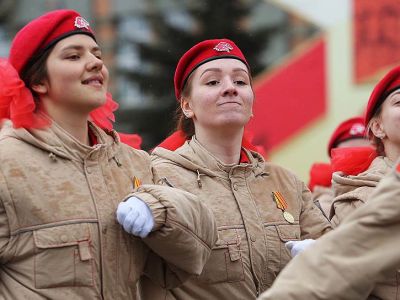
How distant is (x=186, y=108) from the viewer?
4.95 m

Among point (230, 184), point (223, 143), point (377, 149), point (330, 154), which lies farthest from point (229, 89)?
point (330, 154)

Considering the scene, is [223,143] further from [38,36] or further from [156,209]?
[38,36]

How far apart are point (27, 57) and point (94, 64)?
11.0 inches

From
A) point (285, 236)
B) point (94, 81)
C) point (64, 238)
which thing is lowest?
point (285, 236)

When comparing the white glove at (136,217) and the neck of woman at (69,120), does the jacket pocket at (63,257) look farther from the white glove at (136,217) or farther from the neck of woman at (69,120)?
the neck of woman at (69,120)

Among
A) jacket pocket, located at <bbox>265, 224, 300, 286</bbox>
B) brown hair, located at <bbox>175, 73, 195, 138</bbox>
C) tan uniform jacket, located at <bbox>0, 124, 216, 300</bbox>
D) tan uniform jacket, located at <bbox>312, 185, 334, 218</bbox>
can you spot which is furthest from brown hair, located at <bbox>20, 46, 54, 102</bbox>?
tan uniform jacket, located at <bbox>312, 185, 334, 218</bbox>

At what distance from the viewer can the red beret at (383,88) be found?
196 inches

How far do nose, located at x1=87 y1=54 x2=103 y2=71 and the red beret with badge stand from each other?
0.45 feet

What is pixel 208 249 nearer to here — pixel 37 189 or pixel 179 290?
pixel 179 290

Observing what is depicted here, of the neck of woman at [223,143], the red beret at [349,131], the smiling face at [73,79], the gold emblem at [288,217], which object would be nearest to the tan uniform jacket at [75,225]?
the smiling face at [73,79]

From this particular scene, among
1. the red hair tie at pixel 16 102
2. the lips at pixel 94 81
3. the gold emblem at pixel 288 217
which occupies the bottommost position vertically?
the gold emblem at pixel 288 217

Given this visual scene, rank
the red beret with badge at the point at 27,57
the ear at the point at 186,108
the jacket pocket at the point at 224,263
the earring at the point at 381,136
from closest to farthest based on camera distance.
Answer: the red beret with badge at the point at 27,57 < the jacket pocket at the point at 224,263 < the ear at the point at 186,108 < the earring at the point at 381,136

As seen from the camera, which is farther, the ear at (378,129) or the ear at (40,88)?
the ear at (378,129)

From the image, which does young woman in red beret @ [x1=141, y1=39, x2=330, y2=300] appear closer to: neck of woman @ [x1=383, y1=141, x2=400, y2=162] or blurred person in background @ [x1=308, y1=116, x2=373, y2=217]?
neck of woman @ [x1=383, y1=141, x2=400, y2=162]
